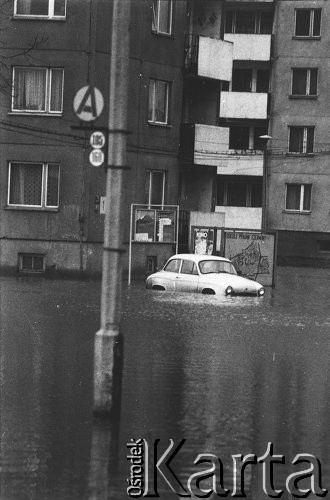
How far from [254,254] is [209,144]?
7378 millimetres

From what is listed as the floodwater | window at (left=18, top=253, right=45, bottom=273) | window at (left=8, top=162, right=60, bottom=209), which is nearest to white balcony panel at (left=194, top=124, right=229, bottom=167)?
window at (left=8, top=162, right=60, bottom=209)

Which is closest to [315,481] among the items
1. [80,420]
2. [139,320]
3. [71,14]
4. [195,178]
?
[80,420]

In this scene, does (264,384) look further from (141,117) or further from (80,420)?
(141,117)

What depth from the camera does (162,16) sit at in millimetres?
39562

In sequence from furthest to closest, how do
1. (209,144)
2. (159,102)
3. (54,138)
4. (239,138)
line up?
(239,138), (209,144), (159,102), (54,138)

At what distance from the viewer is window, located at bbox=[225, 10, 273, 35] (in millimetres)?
59281

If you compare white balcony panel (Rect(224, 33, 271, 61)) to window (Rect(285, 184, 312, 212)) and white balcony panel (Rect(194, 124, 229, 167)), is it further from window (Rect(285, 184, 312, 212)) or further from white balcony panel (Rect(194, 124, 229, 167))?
white balcony panel (Rect(194, 124, 229, 167))

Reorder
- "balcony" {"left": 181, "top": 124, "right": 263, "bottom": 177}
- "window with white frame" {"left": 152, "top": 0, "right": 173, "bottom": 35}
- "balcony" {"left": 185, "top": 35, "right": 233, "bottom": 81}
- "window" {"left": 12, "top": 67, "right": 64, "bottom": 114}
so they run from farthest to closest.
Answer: "balcony" {"left": 185, "top": 35, "right": 233, "bottom": 81} < "balcony" {"left": 181, "top": 124, "right": 263, "bottom": 177} < "window with white frame" {"left": 152, "top": 0, "right": 173, "bottom": 35} < "window" {"left": 12, "top": 67, "right": 64, "bottom": 114}

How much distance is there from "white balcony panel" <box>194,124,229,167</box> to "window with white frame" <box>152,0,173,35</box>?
13.2 feet

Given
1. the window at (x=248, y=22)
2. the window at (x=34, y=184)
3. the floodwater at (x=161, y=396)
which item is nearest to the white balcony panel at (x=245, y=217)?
the window at (x=248, y=22)

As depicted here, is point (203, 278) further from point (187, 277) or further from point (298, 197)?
point (298, 197)

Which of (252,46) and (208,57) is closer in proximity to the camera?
(208,57)

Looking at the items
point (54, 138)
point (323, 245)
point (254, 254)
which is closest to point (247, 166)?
point (323, 245)

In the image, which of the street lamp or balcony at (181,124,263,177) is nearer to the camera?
balcony at (181,124,263,177)
